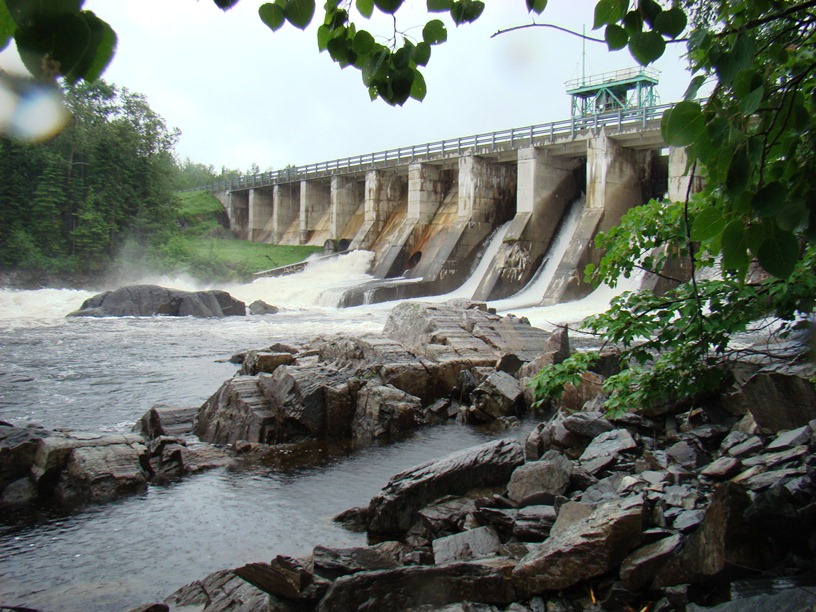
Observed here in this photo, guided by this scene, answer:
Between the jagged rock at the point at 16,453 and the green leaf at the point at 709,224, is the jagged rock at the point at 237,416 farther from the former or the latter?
the green leaf at the point at 709,224

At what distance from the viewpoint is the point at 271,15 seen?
6.58 ft

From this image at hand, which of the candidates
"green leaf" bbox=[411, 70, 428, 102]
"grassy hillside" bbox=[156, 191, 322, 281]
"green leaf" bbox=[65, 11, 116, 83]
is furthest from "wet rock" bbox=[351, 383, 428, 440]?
"grassy hillside" bbox=[156, 191, 322, 281]

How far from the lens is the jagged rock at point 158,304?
886 inches

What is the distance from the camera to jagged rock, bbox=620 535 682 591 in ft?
10.8

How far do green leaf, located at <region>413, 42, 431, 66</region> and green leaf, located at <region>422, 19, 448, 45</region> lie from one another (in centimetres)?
2

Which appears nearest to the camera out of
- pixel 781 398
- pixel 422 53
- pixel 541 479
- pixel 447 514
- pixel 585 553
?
pixel 422 53

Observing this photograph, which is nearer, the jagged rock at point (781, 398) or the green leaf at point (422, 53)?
the green leaf at point (422, 53)

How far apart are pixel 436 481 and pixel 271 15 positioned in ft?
14.8

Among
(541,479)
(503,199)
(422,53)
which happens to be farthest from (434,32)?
(503,199)

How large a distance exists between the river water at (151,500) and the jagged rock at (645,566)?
2645 millimetres

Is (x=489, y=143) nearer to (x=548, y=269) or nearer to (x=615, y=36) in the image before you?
(x=548, y=269)

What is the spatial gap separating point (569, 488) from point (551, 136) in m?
23.0

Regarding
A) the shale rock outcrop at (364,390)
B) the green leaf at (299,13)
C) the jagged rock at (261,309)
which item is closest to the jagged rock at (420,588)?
the green leaf at (299,13)

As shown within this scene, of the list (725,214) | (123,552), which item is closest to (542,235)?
(123,552)
